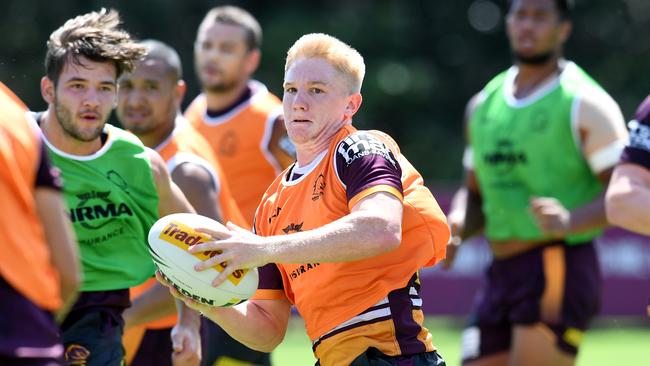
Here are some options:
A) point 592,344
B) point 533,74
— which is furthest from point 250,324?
point 592,344

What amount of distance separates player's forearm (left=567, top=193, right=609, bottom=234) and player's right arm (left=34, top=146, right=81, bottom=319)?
12.6ft

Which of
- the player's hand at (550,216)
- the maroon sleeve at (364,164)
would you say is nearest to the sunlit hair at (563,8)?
the player's hand at (550,216)

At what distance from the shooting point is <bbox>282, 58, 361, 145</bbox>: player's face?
4543mm

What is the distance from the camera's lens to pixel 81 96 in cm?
520

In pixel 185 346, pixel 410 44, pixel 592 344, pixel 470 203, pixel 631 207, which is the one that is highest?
pixel 631 207

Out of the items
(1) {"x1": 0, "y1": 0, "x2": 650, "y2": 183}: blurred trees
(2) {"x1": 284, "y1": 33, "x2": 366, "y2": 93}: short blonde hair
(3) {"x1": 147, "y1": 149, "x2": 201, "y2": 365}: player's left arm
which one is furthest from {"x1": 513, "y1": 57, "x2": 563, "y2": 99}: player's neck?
(1) {"x1": 0, "y1": 0, "x2": 650, "y2": 183}: blurred trees

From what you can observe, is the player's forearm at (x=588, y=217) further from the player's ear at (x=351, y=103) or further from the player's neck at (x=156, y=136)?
the player's ear at (x=351, y=103)

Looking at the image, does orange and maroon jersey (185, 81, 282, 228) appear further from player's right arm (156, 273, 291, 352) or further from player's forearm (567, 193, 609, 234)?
player's right arm (156, 273, 291, 352)

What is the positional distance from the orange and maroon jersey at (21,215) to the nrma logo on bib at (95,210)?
5.73 ft

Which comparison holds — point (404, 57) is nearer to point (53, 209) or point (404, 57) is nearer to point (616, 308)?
point (616, 308)

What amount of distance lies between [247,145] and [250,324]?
11.3 feet

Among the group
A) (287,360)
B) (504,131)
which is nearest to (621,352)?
(287,360)

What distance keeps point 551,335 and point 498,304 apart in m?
0.40

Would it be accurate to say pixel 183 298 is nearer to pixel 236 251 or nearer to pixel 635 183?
pixel 236 251
